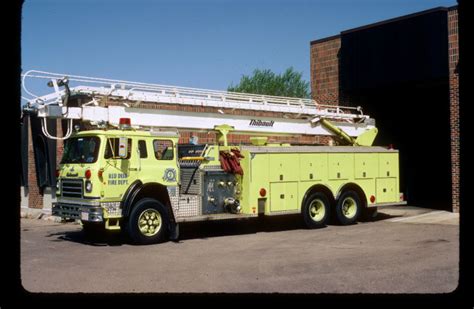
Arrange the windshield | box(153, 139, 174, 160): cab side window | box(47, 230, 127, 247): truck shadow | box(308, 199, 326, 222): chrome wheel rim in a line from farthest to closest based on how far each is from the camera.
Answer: box(308, 199, 326, 222): chrome wheel rim, box(153, 139, 174, 160): cab side window, box(47, 230, 127, 247): truck shadow, the windshield

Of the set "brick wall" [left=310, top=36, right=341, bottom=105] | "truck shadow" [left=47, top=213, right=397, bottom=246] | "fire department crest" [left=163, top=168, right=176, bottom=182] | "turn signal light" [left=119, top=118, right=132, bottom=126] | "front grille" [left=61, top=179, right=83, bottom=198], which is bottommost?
"truck shadow" [left=47, top=213, right=397, bottom=246]

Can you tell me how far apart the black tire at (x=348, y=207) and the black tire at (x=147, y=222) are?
18.5 ft

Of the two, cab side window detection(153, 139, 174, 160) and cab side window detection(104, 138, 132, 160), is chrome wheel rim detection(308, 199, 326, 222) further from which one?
cab side window detection(104, 138, 132, 160)

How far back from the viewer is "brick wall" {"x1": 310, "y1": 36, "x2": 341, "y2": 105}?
23203 millimetres

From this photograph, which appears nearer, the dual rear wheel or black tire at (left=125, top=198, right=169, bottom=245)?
black tire at (left=125, top=198, right=169, bottom=245)

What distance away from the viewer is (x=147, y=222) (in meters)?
12.7

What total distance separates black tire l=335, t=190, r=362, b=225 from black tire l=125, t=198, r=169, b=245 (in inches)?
222

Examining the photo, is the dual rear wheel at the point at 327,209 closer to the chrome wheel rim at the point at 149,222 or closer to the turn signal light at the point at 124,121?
the chrome wheel rim at the point at 149,222

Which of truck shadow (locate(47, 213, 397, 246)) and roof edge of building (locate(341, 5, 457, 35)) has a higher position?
roof edge of building (locate(341, 5, 457, 35))

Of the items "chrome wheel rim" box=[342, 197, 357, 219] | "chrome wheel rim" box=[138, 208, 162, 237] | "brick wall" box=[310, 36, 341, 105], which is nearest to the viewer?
"chrome wheel rim" box=[138, 208, 162, 237]

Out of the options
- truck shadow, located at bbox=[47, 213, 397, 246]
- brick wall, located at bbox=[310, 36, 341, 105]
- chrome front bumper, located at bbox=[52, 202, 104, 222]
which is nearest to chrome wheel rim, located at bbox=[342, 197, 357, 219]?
truck shadow, located at bbox=[47, 213, 397, 246]

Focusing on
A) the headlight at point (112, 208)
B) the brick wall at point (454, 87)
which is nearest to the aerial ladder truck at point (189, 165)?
the headlight at point (112, 208)

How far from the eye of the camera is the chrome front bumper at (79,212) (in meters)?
12.1
